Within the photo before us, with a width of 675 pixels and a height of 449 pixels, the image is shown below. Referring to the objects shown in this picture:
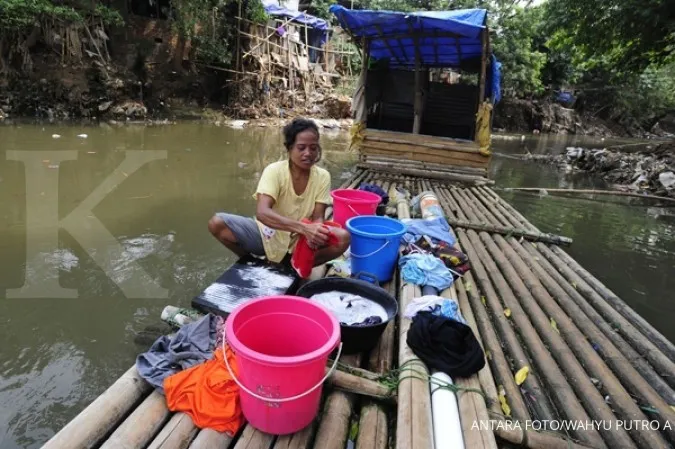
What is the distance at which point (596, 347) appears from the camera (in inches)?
101

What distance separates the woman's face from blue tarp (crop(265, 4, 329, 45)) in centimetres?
1734

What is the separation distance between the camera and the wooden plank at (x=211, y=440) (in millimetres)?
1500

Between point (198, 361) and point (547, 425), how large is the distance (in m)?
1.64

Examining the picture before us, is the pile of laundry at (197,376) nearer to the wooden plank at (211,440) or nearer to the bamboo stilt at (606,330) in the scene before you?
the wooden plank at (211,440)

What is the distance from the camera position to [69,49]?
492 inches

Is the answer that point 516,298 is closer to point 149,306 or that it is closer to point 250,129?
point 149,306

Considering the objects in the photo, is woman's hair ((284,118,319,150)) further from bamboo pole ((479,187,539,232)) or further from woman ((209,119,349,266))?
bamboo pole ((479,187,539,232))

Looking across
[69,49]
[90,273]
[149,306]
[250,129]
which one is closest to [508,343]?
[149,306]

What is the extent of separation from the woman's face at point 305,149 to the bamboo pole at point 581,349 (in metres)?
1.91

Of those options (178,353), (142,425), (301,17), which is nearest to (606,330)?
(178,353)

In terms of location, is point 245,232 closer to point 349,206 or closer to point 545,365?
point 349,206

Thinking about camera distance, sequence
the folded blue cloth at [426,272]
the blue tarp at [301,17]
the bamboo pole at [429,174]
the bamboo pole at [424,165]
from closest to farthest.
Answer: the folded blue cloth at [426,272] < the bamboo pole at [429,174] < the bamboo pole at [424,165] < the blue tarp at [301,17]

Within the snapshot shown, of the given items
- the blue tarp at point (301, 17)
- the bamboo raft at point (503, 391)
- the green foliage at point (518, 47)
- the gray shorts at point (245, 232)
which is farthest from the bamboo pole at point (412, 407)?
the green foliage at point (518, 47)

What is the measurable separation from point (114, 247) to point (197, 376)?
320 centimetres
